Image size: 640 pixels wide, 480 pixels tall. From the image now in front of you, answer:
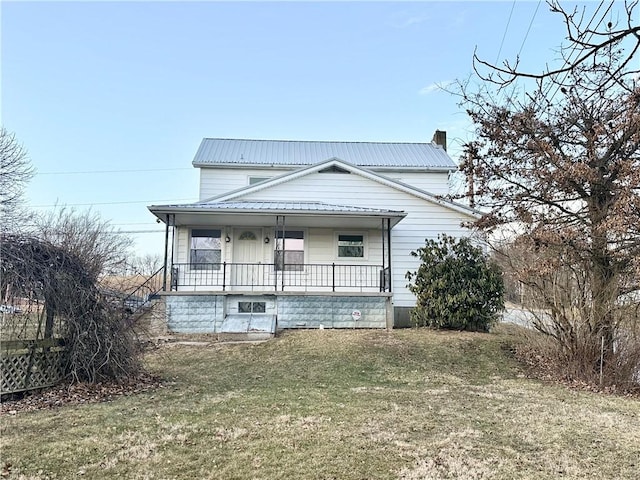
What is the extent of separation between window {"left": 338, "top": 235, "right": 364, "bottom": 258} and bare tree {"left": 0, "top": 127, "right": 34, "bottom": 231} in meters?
14.1

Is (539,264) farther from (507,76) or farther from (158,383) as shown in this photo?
(158,383)

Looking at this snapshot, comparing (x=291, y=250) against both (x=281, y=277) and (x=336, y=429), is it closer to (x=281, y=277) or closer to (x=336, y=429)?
(x=281, y=277)

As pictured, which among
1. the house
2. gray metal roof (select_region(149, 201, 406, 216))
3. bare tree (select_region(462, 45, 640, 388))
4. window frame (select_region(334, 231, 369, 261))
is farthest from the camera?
window frame (select_region(334, 231, 369, 261))

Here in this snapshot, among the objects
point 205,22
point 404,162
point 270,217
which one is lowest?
point 270,217

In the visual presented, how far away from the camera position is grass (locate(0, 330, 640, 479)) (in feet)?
12.8

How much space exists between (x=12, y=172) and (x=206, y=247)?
11468 mm

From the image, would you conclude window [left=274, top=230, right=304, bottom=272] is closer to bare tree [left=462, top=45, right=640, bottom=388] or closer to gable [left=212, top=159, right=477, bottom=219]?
gable [left=212, top=159, right=477, bottom=219]

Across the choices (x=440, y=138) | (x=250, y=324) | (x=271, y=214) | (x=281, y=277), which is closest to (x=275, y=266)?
(x=281, y=277)

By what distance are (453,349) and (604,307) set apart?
3.29 m

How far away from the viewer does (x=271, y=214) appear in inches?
498

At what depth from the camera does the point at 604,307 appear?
7461 millimetres

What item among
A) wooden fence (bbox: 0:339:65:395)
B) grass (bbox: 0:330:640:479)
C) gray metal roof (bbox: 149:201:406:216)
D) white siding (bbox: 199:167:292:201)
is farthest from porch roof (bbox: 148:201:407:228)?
wooden fence (bbox: 0:339:65:395)

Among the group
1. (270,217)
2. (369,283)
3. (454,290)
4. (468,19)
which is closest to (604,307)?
(454,290)

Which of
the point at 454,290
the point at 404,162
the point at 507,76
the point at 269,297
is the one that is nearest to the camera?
the point at 507,76
